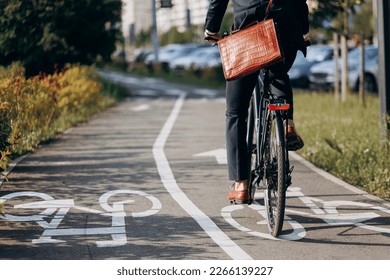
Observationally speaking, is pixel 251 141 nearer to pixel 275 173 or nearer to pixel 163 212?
pixel 275 173

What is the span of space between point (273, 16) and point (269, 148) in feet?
3.07

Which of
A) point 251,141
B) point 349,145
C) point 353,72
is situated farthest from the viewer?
point 353,72

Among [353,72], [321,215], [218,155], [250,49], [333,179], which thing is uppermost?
[250,49]

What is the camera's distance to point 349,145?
11.4 meters

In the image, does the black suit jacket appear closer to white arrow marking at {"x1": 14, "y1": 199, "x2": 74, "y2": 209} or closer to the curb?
the curb

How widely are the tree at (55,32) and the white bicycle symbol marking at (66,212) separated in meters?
4.64

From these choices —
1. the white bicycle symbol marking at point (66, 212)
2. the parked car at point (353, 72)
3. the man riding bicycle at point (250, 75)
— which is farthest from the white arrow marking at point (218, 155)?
the parked car at point (353, 72)

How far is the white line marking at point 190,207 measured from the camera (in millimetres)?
6120

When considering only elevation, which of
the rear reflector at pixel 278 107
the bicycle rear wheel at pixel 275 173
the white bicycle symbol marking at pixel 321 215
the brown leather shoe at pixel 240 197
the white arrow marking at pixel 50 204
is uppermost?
the rear reflector at pixel 278 107

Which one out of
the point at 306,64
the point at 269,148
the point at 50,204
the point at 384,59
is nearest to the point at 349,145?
the point at 384,59

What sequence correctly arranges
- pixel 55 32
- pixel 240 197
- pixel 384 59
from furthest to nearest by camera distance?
pixel 55 32 < pixel 384 59 < pixel 240 197

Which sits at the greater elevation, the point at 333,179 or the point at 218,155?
the point at 333,179

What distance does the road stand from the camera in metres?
6.09

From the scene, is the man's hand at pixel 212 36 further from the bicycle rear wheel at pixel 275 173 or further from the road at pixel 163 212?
the road at pixel 163 212
